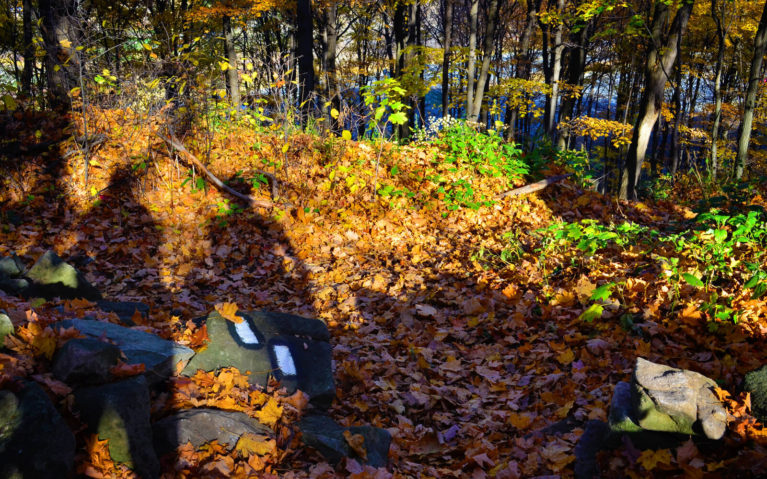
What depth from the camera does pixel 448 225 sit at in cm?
Answer: 832

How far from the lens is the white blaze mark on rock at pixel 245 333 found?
13.2 ft

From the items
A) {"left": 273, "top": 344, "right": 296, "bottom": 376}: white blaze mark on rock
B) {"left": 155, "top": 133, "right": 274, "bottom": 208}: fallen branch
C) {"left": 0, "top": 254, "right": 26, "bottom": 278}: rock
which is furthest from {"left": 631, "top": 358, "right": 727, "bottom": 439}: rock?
{"left": 155, "top": 133, "right": 274, "bottom": 208}: fallen branch

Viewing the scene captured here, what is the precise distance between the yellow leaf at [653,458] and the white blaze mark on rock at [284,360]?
259cm

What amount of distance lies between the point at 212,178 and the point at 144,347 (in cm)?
566

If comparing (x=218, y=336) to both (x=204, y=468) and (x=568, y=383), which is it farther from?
(x=568, y=383)

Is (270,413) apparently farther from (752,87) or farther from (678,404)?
(752,87)

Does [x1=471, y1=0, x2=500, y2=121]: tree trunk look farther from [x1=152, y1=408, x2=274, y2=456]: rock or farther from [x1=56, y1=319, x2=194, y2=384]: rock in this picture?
[x1=152, y1=408, x2=274, y2=456]: rock

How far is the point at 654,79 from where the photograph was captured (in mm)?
9961

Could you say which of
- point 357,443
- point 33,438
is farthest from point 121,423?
point 357,443

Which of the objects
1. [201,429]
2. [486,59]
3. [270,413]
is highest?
[486,59]

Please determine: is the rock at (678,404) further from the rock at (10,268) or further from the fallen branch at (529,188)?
the fallen branch at (529,188)

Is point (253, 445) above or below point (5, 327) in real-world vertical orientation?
below

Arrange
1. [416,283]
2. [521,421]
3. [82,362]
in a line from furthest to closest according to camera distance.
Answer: [416,283] → [521,421] → [82,362]

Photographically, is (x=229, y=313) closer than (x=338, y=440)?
No
